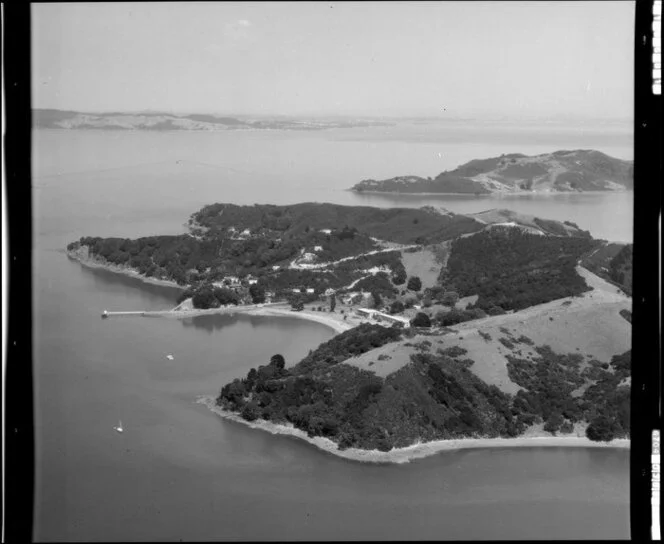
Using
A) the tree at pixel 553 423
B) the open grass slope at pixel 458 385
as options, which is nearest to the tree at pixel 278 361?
the open grass slope at pixel 458 385

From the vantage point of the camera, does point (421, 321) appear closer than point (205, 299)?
Yes

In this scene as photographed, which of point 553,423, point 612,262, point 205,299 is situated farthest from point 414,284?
point 553,423

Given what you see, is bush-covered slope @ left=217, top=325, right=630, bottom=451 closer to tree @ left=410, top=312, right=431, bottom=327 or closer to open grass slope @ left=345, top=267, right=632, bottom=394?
open grass slope @ left=345, top=267, right=632, bottom=394

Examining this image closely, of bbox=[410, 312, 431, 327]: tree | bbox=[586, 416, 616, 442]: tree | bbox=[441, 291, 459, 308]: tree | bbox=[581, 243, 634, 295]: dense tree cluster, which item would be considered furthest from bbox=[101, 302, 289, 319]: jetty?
bbox=[586, 416, 616, 442]: tree

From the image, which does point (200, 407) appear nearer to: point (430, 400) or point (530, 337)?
point (430, 400)

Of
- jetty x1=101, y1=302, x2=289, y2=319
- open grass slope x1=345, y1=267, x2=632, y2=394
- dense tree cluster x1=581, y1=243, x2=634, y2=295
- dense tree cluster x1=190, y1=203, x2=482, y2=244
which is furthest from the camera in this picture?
dense tree cluster x1=190, y1=203, x2=482, y2=244

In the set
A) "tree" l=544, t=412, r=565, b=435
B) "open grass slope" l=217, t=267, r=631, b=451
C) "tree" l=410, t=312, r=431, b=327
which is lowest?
"tree" l=544, t=412, r=565, b=435
